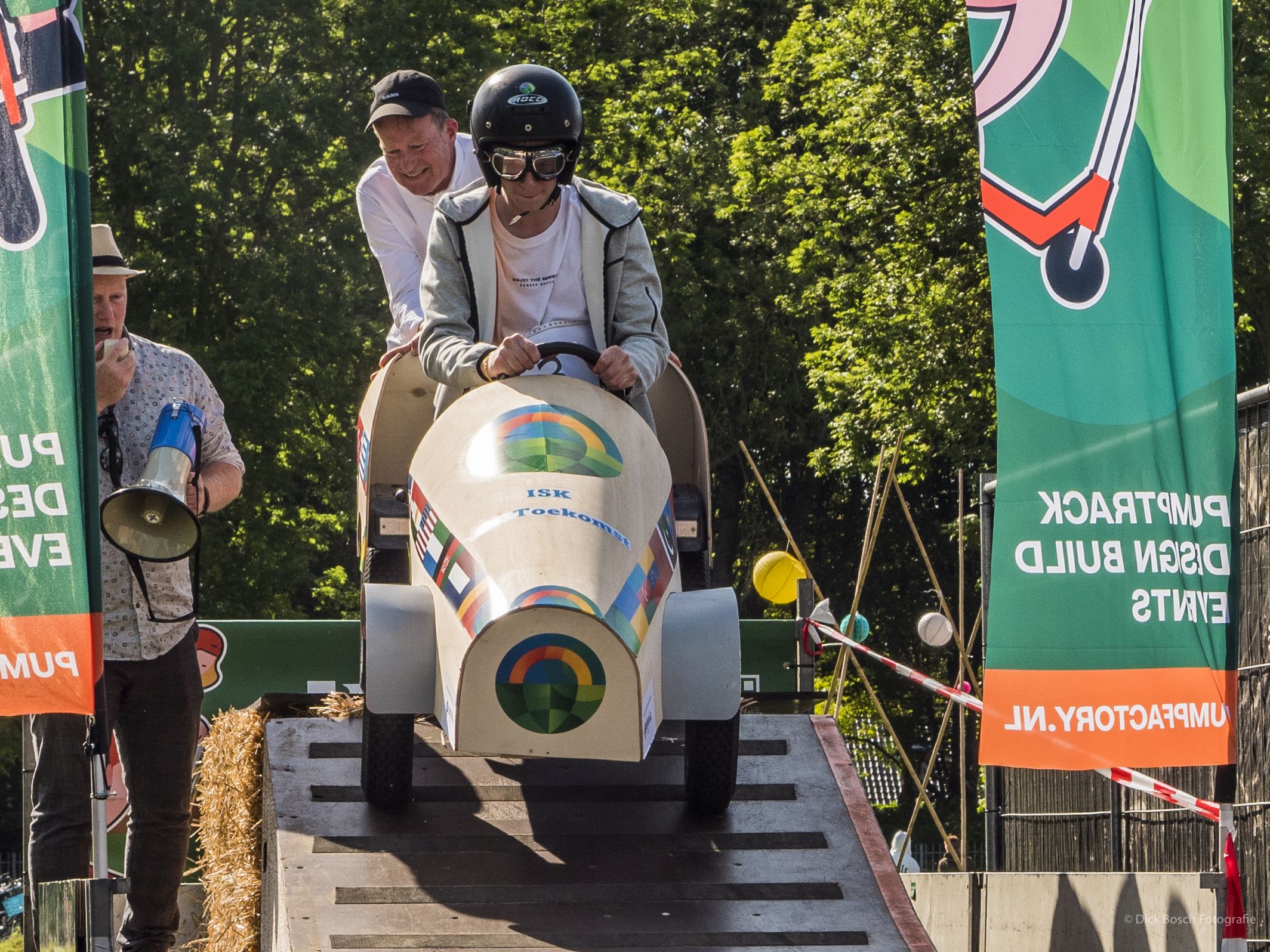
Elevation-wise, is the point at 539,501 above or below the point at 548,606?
above

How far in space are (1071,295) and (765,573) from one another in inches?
363

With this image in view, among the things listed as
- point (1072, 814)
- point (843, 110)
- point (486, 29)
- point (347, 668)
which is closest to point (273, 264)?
point (486, 29)

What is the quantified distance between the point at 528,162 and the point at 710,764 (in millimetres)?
1813

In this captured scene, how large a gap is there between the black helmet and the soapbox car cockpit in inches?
25.7

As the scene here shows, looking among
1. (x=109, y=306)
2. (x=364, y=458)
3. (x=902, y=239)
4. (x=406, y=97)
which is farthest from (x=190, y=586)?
(x=902, y=239)

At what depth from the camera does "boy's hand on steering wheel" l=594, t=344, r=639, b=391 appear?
5074 mm

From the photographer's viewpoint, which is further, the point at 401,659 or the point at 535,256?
the point at 535,256

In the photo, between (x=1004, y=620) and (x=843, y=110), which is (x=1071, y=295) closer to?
(x=1004, y=620)

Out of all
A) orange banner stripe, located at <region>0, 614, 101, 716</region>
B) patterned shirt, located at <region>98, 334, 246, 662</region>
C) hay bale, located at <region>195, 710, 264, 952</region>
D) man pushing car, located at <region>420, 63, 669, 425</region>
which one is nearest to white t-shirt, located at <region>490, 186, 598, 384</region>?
man pushing car, located at <region>420, 63, 669, 425</region>

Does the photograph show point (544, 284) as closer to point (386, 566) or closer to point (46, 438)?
point (386, 566)

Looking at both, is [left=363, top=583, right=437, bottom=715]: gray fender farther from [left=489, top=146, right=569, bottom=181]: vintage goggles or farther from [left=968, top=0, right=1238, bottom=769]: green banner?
[left=968, top=0, right=1238, bottom=769]: green banner

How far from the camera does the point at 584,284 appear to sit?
549 centimetres

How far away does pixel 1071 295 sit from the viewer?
15.8 feet

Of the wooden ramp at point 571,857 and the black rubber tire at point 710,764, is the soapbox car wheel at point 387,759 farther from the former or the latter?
the black rubber tire at point 710,764
